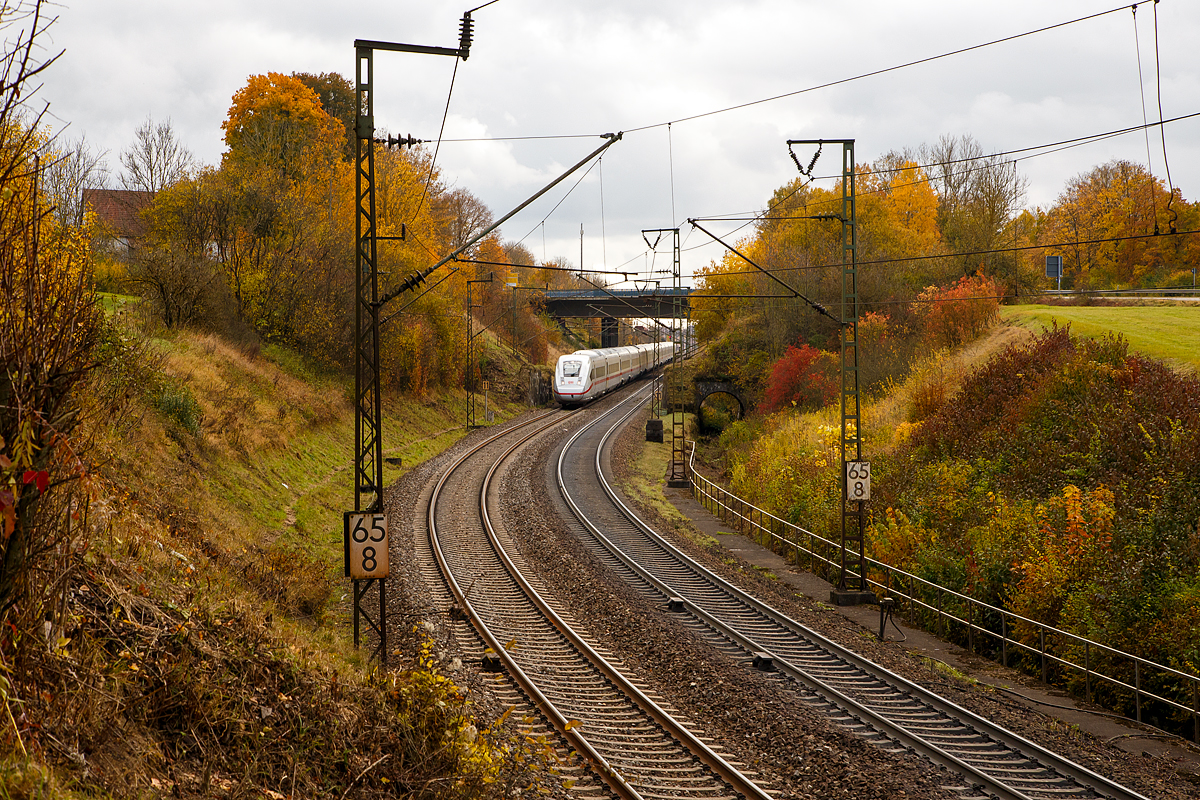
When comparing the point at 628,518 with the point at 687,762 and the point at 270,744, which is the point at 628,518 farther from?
the point at 270,744

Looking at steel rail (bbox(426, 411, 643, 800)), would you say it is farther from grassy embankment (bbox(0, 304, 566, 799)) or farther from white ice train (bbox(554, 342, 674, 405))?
white ice train (bbox(554, 342, 674, 405))

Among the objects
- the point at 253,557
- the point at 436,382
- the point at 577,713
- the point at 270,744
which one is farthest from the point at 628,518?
the point at 436,382

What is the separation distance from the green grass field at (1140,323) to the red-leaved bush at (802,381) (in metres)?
7.36

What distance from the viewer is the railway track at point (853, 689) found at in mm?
8805

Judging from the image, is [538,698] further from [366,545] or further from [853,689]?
[853,689]

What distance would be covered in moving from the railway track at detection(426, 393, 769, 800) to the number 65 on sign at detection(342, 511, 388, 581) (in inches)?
92.2

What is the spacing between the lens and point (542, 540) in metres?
20.5

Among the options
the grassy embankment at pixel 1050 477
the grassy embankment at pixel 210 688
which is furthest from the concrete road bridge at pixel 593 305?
the grassy embankment at pixel 210 688

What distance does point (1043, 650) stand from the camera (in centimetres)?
1271

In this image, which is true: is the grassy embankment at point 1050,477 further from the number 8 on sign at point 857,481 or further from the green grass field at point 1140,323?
the number 8 on sign at point 857,481

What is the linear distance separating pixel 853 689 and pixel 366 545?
7.13 metres

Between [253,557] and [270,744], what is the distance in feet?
28.5

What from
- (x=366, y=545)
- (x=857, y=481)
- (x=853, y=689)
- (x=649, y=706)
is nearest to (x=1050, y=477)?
(x=857, y=481)

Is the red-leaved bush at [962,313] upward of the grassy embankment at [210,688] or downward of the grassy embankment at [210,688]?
upward
